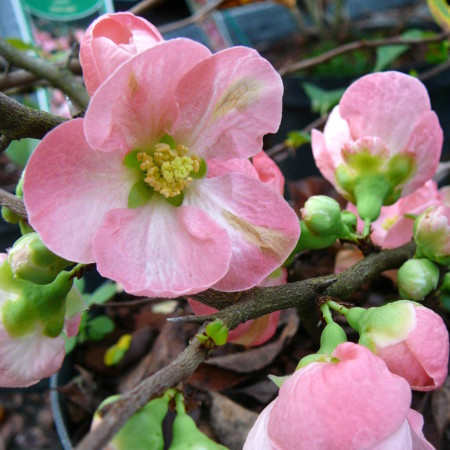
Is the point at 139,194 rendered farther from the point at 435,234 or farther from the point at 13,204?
the point at 435,234

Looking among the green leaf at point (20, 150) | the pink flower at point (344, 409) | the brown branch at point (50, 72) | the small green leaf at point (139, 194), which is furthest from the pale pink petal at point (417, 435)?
the green leaf at point (20, 150)

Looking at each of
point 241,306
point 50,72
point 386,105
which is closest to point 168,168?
point 241,306

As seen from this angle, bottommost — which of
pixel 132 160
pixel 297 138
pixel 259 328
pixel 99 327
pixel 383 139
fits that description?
pixel 99 327

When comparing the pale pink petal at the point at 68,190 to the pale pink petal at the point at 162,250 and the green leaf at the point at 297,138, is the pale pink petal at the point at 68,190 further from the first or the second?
the green leaf at the point at 297,138

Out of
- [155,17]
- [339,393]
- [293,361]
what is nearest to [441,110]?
[293,361]

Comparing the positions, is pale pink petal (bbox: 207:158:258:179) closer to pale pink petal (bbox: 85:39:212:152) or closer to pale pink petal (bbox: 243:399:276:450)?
pale pink petal (bbox: 85:39:212:152)

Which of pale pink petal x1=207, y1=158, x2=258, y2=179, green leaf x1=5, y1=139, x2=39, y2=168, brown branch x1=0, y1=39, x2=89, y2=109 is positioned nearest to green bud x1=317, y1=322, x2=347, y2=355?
pale pink petal x1=207, y1=158, x2=258, y2=179

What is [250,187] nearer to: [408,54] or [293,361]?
[293,361]
